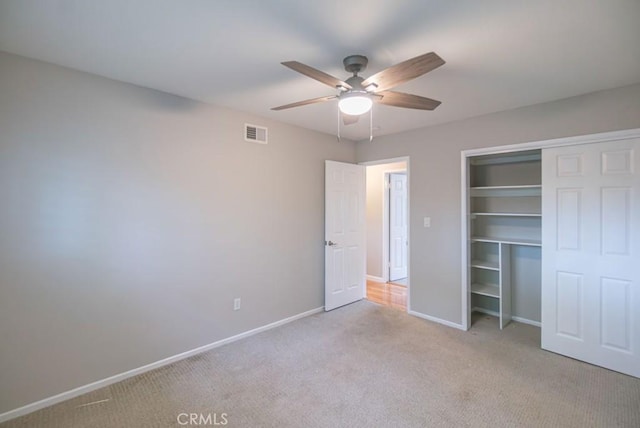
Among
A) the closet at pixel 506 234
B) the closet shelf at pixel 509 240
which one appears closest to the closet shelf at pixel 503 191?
the closet at pixel 506 234

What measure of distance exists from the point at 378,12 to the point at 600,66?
1859 mm

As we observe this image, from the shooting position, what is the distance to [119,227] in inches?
98.5

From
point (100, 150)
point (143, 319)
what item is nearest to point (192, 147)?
point (100, 150)

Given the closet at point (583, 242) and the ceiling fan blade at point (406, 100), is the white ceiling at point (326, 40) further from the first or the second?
the closet at point (583, 242)

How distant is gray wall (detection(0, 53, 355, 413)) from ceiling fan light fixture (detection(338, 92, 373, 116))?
5.36 ft

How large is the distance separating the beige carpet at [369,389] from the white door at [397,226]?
2485mm

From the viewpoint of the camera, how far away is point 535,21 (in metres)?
1.67

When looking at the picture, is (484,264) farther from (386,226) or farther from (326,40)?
(326,40)

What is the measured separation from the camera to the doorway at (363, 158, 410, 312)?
5.64 m

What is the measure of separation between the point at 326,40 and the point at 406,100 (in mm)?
692

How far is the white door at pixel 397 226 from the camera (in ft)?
18.7

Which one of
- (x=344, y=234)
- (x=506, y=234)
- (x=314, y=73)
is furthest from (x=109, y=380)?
Result: (x=506, y=234)

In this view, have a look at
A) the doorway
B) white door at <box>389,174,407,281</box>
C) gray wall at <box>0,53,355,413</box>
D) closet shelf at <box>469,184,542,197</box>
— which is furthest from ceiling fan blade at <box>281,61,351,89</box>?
white door at <box>389,174,407,281</box>

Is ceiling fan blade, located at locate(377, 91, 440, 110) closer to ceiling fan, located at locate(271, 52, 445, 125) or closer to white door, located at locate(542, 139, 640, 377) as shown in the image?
ceiling fan, located at locate(271, 52, 445, 125)
